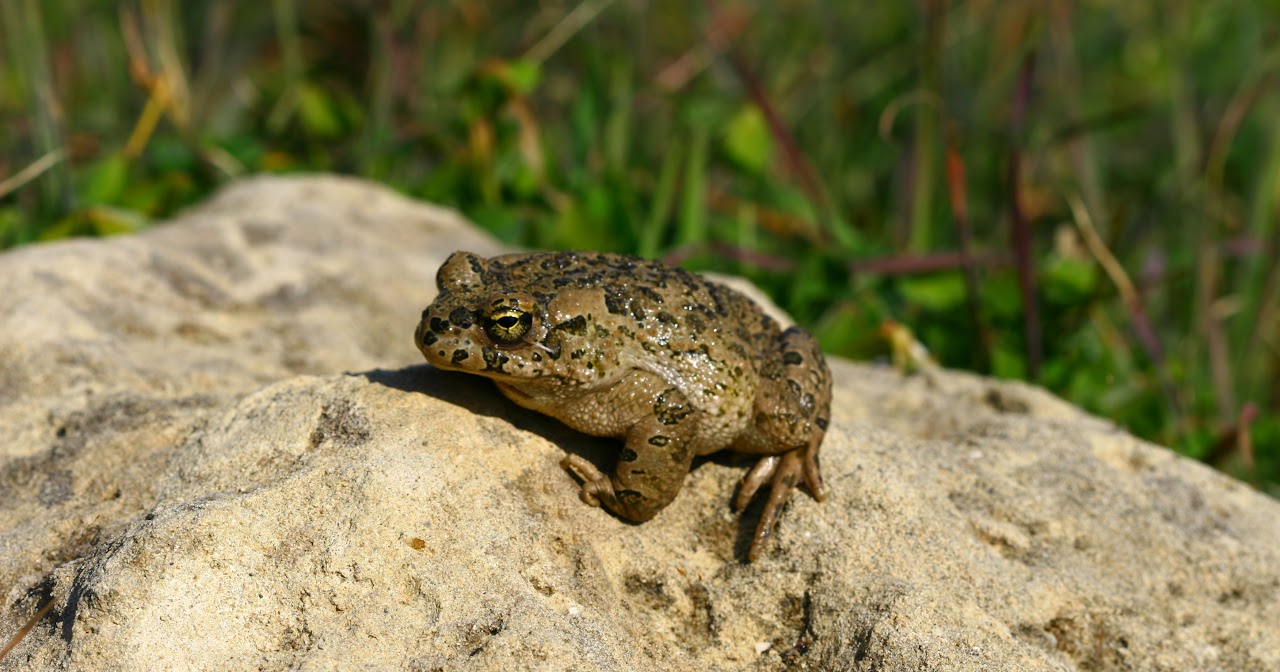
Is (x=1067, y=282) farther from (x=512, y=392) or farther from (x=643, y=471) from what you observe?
(x=512, y=392)

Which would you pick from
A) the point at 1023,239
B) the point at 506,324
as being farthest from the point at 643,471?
the point at 1023,239

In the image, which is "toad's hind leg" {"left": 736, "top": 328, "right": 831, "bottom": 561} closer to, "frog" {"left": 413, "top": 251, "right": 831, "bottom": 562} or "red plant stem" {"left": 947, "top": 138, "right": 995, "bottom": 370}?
"frog" {"left": 413, "top": 251, "right": 831, "bottom": 562}

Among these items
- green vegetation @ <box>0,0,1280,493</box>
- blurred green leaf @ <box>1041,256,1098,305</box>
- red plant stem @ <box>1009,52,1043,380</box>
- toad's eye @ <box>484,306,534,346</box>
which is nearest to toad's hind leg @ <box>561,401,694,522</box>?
toad's eye @ <box>484,306,534,346</box>

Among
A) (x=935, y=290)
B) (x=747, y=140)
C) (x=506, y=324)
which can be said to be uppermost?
(x=506, y=324)

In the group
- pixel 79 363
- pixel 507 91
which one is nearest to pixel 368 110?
pixel 507 91

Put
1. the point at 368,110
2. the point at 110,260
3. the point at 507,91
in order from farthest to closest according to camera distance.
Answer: the point at 368,110 < the point at 507,91 < the point at 110,260

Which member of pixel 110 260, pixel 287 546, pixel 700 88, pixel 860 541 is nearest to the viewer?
pixel 287 546

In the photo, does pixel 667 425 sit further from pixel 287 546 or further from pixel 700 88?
pixel 700 88
